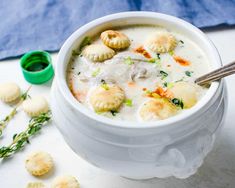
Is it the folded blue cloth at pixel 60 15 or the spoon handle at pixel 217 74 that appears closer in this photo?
the spoon handle at pixel 217 74

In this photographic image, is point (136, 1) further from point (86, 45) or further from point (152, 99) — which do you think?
point (152, 99)

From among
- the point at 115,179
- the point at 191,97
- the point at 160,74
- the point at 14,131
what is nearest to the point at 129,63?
the point at 160,74

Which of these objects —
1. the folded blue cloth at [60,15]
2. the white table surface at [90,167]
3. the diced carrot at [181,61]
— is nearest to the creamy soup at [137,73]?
the diced carrot at [181,61]

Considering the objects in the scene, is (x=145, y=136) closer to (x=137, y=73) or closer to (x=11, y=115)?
(x=137, y=73)

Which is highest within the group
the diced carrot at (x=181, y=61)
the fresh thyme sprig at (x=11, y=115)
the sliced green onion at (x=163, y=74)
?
the diced carrot at (x=181, y=61)

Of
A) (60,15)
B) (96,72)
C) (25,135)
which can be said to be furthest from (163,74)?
(60,15)

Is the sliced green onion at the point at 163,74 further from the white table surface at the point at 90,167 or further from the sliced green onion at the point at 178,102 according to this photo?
the white table surface at the point at 90,167

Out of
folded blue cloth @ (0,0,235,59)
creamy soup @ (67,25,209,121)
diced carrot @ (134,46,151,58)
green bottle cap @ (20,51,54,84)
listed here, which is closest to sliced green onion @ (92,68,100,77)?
creamy soup @ (67,25,209,121)
